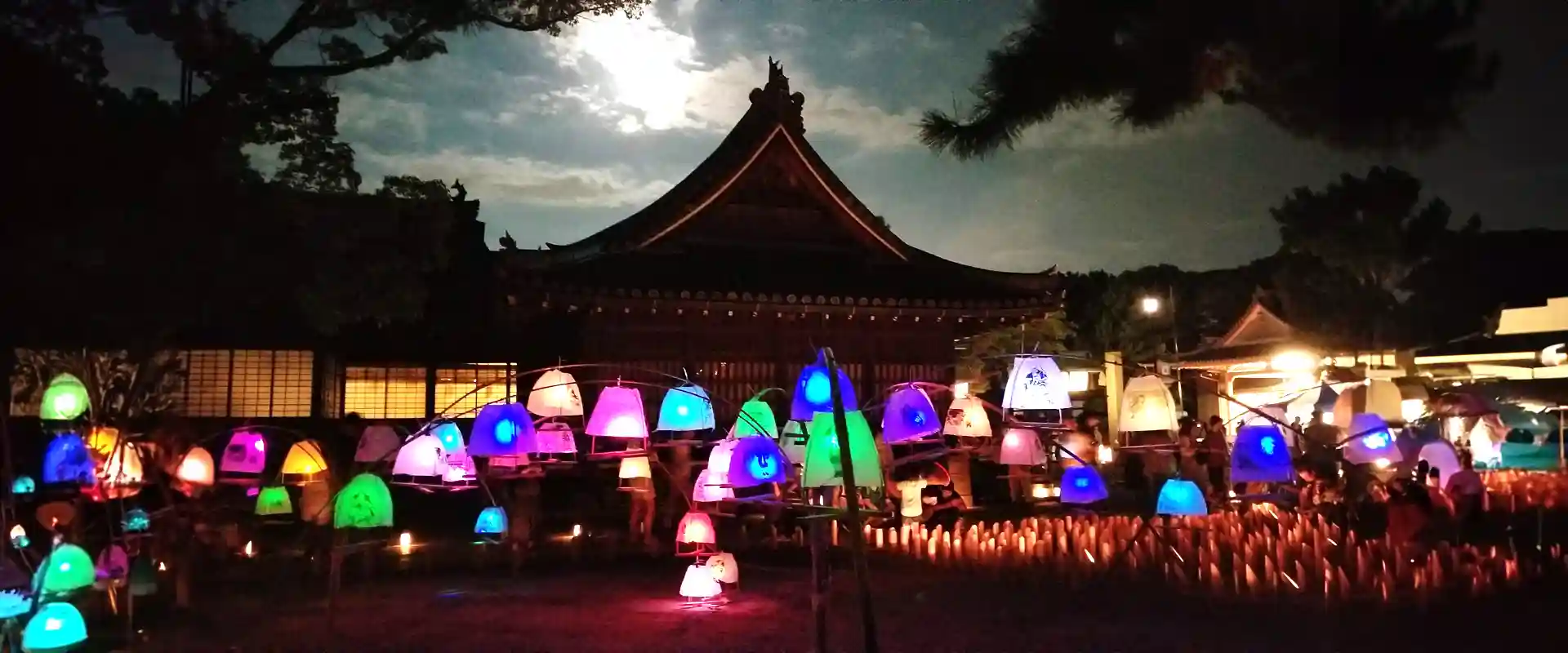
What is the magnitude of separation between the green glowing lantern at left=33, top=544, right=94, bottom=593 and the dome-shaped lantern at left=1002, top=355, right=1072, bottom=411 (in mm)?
7471

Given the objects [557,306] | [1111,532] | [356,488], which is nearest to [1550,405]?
[1111,532]

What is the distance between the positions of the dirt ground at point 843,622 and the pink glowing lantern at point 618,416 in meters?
1.81

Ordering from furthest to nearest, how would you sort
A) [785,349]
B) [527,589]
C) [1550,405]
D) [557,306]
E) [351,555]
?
[1550,405]
[785,349]
[557,306]
[351,555]
[527,589]

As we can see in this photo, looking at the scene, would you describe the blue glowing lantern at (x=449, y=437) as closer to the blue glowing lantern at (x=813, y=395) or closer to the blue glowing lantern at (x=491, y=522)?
the blue glowing lantern at (x=491, y=522)

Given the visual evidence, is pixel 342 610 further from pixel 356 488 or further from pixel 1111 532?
pixel 1111 532

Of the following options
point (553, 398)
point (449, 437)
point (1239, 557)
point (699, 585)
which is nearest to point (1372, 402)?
point (1239, 557)

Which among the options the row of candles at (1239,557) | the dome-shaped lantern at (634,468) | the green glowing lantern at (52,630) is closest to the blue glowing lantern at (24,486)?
the green glowing lantern at (52,630)

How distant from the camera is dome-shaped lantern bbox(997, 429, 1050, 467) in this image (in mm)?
11695

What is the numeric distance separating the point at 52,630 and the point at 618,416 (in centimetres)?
455

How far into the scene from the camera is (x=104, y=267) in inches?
382

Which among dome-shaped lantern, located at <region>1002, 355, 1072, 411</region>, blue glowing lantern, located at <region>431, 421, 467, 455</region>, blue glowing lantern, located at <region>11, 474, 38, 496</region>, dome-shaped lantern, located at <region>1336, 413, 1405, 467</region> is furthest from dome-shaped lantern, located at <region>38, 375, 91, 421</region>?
dome-shaped lantern, located at <region>1336, 413, 1405, 467</region>

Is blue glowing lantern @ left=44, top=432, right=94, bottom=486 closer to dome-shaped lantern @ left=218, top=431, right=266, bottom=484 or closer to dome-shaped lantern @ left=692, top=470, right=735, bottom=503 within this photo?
dome-shaped lantern @ left=218, top=431, right=266, bottom=484

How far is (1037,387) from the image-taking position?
926 centimetres

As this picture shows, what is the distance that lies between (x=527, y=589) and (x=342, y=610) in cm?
210
